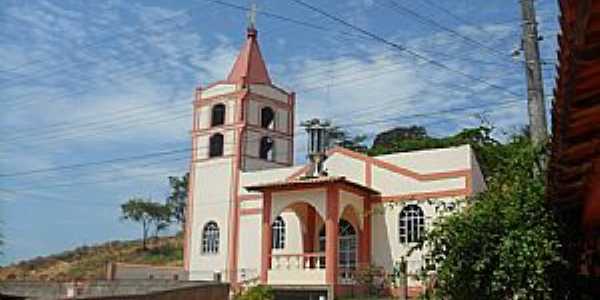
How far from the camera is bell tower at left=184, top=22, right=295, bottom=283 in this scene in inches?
1126

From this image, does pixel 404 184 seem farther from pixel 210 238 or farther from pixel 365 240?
pixel 210 238

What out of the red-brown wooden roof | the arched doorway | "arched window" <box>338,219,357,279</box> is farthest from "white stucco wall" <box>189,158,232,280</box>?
the red-brown wooden roof

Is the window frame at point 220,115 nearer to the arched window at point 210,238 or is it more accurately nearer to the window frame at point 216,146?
the window frame at point 216,146

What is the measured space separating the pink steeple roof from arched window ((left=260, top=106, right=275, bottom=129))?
124 cm

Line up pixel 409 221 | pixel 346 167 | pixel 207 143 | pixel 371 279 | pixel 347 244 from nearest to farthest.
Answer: pixel 371 279 < pixel 409 221 < pixel 347 244 < pixel 346 167 < pixel 207 143

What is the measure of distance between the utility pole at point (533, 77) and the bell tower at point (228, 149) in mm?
19980

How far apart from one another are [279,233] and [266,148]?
17.3 ft

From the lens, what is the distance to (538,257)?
22.1ft

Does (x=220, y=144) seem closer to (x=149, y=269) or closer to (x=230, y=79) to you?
(x=230, y=79)

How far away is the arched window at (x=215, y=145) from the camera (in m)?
30.2

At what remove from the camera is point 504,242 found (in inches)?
277

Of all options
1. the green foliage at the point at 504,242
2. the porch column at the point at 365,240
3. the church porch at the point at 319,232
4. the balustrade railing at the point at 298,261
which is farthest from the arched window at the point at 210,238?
the green foliage at the point at 504,242

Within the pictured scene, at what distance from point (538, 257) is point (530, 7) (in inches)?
155

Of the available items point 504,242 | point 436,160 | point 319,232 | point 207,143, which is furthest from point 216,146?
point 504,242
